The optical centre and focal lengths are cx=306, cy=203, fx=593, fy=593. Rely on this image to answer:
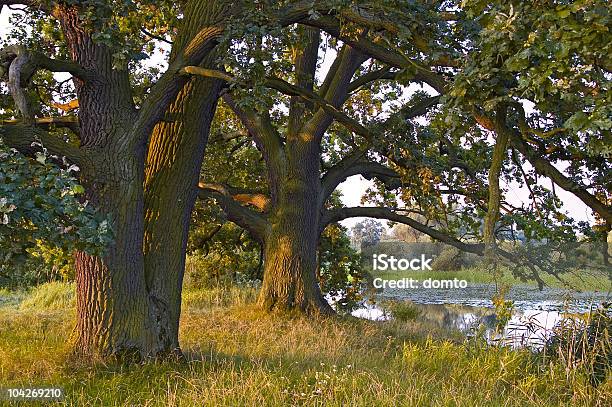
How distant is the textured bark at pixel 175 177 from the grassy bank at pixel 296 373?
3.34 ft

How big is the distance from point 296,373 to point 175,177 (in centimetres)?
299

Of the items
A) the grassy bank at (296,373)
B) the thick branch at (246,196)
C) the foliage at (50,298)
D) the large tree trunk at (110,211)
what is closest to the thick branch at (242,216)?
the thick branch at (246,196)

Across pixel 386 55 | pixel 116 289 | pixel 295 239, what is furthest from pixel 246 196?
pixel 386 55

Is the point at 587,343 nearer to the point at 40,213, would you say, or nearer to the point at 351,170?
the point at 40,213

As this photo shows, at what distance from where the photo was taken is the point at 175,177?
781 cm

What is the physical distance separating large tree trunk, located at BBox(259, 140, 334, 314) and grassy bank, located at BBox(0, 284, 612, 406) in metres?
1.87

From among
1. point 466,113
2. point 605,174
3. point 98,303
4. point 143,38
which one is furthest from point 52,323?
point 605,174

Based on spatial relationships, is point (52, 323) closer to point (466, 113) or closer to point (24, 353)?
point (24, 353)

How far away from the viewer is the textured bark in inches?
302

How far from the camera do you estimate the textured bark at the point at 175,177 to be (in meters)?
7.67

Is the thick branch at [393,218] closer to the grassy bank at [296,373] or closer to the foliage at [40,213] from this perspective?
the grassy bank at [296,373]

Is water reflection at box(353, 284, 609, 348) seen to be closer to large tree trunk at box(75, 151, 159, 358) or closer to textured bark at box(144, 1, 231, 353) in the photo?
textured bark at box(144, 1, 231, 353)

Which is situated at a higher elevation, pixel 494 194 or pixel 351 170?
pixel 351 170

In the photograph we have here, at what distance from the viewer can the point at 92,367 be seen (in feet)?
21.6
